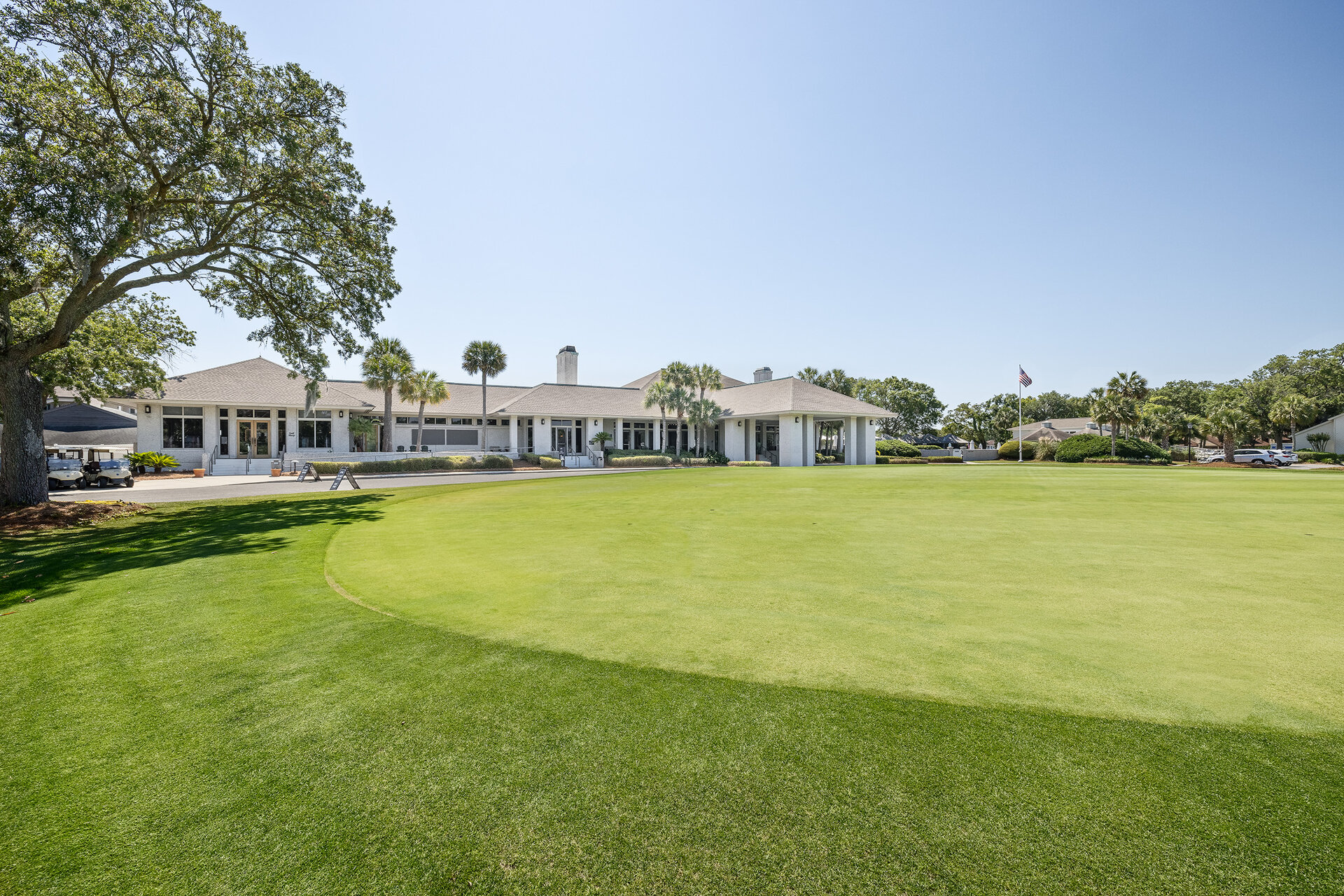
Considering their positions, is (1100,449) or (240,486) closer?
(240,486)

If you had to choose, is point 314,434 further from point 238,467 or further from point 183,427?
point 183,427

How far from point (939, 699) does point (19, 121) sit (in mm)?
18306

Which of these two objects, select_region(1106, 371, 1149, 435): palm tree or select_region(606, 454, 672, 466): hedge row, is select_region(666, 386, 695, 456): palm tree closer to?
select_region(606, 454, 672, 466): hedge row

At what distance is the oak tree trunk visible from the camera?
44.4ft

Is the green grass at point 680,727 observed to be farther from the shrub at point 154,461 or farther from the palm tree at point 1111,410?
the palm tree at point 1111,410

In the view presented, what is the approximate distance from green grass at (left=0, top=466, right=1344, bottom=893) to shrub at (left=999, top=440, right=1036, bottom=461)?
2095 inches

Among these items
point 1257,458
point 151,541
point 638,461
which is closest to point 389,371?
point 638,461

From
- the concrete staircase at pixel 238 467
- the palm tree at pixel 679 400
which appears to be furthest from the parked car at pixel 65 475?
the palm tree at pixel 679 400

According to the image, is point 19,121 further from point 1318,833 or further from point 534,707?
point 1318,833

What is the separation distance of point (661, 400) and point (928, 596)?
123 feet

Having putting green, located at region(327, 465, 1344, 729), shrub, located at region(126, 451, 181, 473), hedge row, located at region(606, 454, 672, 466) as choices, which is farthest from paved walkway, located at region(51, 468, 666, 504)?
putting green, located at region(327, 465, 1344, 729)

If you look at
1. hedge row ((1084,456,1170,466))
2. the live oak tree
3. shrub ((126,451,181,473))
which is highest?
the live oak tree

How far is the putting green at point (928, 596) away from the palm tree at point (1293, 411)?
6349cm

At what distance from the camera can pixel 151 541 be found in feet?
34.0
